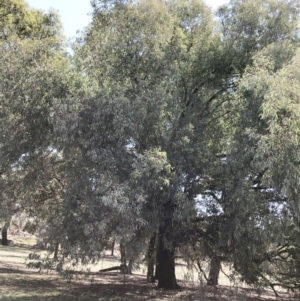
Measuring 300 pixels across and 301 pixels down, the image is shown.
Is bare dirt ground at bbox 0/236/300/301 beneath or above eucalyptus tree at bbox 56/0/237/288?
beneath

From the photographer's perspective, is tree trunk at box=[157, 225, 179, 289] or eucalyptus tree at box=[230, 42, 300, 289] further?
tree trunk at box=[157, 225, 179, 289]

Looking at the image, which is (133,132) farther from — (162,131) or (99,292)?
(99,292)

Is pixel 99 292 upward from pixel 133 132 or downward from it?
downward

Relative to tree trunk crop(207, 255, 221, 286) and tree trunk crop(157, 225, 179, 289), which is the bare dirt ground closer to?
tree trunk crop(207, 255, 221, 286)

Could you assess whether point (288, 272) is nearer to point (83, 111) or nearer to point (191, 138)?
point (191, 138)

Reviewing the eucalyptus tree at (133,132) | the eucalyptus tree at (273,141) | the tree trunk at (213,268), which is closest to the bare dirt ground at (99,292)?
the tree trunk at (213,268)

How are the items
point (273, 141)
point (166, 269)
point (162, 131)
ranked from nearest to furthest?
1. point (273, 141)
2. point (162, 131)
3. point (166, 269)

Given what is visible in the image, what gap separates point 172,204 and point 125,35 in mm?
3945

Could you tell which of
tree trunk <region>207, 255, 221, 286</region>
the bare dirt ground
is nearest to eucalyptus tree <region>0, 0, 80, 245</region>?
the bare dirt ground

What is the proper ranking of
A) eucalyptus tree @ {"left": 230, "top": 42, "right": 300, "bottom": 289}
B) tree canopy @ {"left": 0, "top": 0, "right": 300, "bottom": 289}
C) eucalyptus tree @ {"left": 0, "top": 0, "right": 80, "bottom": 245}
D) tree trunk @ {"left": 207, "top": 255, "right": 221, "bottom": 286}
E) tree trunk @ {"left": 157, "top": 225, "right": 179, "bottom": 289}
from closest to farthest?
eucalyptus tree @ {"left": 230, "top": 42, "right": 300, "bottom": 289}
tree canopy @ {"left": 0, "top": 0, "right": 300, "bottom": 289}
eucalyptus tree @ {"left": 0, "top": 0, "right": 80, "bottom": 245}
tree trunk @ {"left": 207, "top": 255, "right": 221, "bottom": 286}
tree trunk @ {"left": 157, "top": 225, "right": 179, "bottom": 289}

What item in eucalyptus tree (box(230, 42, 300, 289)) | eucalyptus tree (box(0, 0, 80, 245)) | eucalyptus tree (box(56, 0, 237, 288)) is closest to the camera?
eucalyptus tree (box(230, 42, 300, 289))

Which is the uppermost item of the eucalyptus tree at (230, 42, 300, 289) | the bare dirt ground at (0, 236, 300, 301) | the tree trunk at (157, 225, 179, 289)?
the eucalyptus tree at (230, 42, 300, 289)

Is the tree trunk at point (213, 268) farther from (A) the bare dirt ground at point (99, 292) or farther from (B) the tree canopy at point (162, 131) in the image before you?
(A) the bare dirt ground at point (99, 292)

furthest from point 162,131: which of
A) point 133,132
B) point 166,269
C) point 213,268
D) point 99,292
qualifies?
point 166,269
